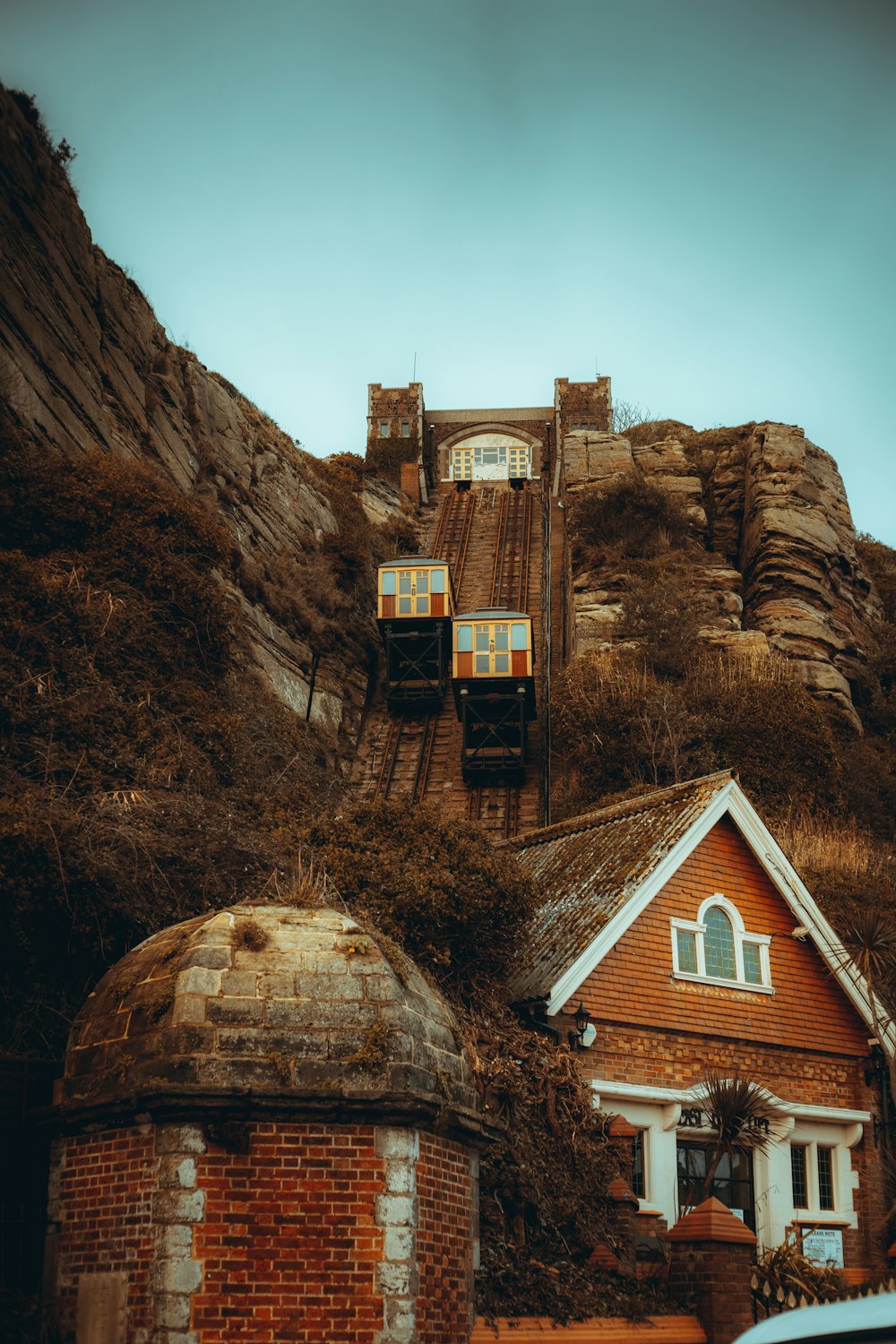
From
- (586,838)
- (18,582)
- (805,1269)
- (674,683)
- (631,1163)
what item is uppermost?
(674,683)

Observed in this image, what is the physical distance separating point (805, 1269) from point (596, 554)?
120ft

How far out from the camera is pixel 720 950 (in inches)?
716

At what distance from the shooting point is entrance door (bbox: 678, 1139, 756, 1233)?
55.0ft

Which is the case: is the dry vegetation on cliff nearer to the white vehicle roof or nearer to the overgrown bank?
the overgrown bank

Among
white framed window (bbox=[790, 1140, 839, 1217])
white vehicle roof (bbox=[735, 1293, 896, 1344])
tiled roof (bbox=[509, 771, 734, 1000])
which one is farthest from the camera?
white framed window (bbox=[790, 1140, 839, 1217])

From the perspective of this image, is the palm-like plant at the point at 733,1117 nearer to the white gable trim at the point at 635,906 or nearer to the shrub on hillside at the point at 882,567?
the white gable trim at the point at 635,906

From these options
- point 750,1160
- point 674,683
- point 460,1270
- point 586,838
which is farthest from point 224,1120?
point 674,683

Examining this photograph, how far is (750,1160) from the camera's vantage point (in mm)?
17281

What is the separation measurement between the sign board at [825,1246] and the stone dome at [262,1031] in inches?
312

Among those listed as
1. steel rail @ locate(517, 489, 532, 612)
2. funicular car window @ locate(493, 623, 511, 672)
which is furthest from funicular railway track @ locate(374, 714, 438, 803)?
steel rail @ locate(517, 489, 532, 612)

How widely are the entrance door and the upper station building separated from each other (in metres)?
59.9

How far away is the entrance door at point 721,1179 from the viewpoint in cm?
1675

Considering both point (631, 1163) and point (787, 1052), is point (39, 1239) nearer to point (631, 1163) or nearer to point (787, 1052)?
point (631, 1163)

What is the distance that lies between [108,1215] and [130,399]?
3016 centimetres
